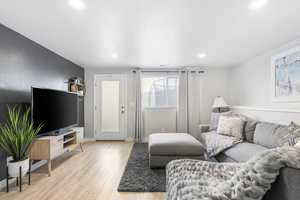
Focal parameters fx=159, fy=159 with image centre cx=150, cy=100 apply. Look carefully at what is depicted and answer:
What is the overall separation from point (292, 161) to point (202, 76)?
4457mm

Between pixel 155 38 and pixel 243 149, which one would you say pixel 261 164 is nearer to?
pixel 243 149

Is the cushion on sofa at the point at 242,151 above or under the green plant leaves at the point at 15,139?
under

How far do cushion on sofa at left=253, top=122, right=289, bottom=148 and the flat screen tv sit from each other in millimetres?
3608

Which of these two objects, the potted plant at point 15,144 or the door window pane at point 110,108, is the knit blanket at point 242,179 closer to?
the potted plant at point 15,144

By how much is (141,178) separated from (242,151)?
1.58m

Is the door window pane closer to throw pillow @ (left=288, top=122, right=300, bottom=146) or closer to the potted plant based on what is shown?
the potted plant

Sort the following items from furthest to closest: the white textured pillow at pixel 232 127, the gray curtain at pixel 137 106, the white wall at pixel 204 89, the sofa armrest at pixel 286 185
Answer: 1. the white wall at pixel 204 89
2. the gray curtain at pixel 137 106
3. the white textured pillow at pixel 232 127
4. the sofa armrest at pixel 286 185

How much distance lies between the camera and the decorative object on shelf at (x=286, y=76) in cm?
272

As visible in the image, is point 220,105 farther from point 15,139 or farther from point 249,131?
point 15,139

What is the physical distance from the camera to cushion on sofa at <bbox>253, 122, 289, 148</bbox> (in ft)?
7.48

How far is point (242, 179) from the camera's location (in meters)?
0.90

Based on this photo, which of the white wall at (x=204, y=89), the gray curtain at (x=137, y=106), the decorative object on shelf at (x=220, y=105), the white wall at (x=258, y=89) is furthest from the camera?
the white wall at (x=204, y=89)

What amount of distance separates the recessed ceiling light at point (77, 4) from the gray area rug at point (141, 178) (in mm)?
2319

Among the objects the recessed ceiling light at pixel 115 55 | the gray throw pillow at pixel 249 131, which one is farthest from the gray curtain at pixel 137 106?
the gray throw pillow at pixel 249 131
